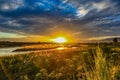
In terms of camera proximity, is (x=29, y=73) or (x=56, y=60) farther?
(x=56, y=60)

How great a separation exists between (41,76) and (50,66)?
10.8ft

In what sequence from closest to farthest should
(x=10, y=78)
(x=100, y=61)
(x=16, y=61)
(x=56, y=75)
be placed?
(x=100, y=61), (x=56, y=75), (x=10, y=78), (x=16, y=61)

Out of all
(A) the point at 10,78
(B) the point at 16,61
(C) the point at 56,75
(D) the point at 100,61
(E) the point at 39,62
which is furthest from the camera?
(B) the point at 16,61

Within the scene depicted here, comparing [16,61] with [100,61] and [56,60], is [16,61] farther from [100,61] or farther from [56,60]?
[100,61]

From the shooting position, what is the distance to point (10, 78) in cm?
1995

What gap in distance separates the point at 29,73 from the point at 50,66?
79.0 inches

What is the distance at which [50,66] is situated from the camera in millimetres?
21078

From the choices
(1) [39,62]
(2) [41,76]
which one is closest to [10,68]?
(1) [39,62]

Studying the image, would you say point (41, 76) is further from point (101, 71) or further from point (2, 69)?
point (101, 71)

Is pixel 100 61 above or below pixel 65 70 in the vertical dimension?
above

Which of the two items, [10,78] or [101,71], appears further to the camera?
[10,78]

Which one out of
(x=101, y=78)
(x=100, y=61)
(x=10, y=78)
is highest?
(x=100, y=61)

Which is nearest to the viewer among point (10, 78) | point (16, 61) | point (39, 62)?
point (10, 78)

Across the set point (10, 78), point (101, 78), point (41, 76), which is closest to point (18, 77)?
point (10, 78)
